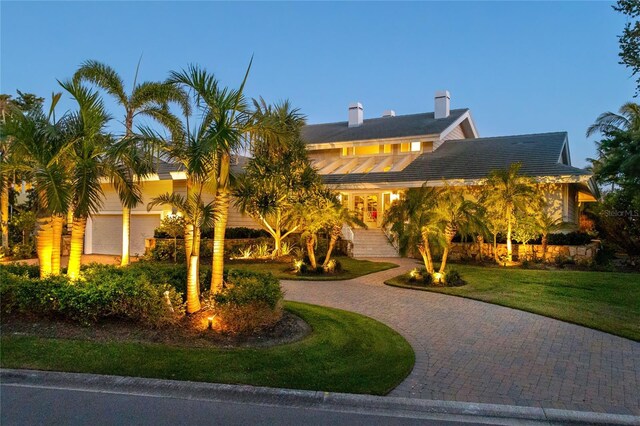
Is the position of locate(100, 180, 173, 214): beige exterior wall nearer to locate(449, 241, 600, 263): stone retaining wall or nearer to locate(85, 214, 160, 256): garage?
locate(85, 214, 160, 256): garage

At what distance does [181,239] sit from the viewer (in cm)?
1922

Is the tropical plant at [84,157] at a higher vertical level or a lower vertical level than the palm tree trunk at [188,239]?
higher

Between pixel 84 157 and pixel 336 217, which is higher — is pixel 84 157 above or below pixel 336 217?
A: above

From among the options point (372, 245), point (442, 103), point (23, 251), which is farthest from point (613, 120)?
point (23, 251)

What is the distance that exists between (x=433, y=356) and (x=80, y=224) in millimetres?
6741

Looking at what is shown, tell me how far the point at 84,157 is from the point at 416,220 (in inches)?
317

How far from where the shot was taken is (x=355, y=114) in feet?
96.6

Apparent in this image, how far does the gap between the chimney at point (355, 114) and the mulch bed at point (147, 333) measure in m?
24.0

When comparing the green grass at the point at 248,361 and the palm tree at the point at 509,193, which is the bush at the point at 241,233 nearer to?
the palm tree at the point at 509,193

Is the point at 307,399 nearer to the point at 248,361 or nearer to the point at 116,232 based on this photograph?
the point at 248,361

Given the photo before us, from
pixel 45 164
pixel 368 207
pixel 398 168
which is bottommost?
pixel 45 164

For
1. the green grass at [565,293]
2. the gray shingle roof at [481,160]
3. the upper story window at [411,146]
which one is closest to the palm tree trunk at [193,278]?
the green grass at [565,293]

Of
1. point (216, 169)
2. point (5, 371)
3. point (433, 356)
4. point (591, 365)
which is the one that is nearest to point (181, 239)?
point (216, 169)

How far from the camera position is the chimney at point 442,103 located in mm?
26739
